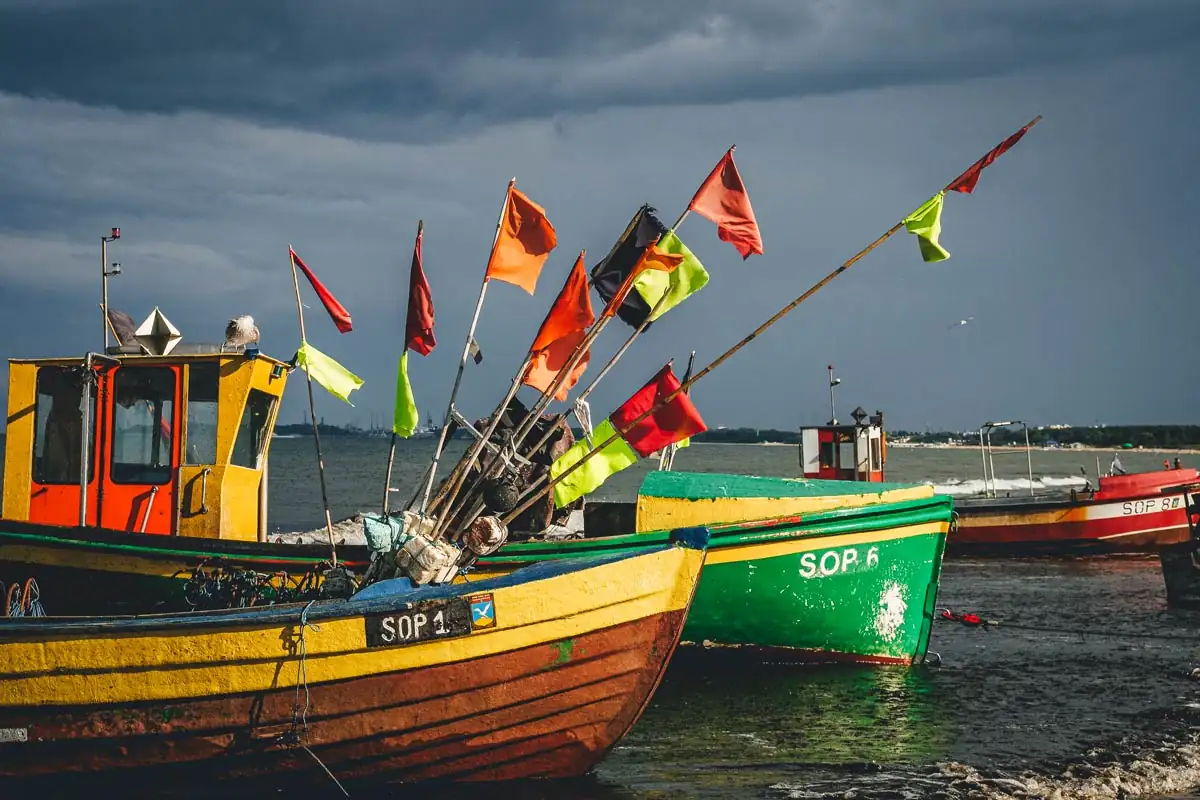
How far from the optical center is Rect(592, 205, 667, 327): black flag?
10524 millimetres

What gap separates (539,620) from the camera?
722 cm

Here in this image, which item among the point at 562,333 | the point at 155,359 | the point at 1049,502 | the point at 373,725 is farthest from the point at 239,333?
the point at 1049,502

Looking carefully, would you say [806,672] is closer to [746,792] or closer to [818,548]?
[818,548]

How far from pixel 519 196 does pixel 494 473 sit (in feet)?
8.67

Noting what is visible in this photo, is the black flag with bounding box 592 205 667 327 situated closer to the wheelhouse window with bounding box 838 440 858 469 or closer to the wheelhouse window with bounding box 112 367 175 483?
the wheelhouse window with bounding box 112 367 175 483

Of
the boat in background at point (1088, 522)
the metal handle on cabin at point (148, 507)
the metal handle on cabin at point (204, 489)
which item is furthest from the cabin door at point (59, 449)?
the boat in background at point (1088, 522)

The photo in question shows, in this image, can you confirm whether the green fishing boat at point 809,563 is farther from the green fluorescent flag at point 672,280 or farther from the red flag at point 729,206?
the red flag at point 729,206

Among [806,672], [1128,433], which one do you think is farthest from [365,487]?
[1128,433]

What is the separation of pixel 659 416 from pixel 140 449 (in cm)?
513

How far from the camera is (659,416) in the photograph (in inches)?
404

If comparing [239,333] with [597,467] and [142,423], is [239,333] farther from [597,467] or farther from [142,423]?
[597,467]

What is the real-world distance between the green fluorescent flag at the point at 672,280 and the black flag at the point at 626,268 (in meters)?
0.11

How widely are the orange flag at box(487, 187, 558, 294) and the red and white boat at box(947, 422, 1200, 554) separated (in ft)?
58.0

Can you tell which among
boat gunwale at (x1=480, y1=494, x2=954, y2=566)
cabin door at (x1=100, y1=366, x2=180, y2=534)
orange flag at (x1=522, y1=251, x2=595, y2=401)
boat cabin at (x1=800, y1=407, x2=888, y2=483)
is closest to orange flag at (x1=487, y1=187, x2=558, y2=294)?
orange flag at (x1=522, y1=251, x2=595, y2=401)
